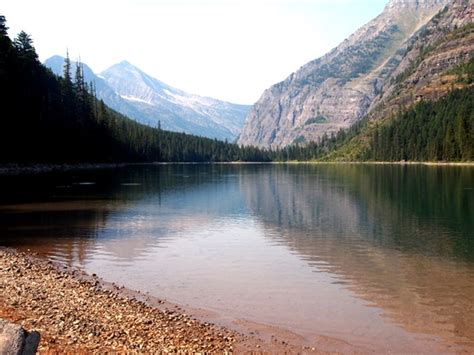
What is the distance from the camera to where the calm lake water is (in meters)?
23.5

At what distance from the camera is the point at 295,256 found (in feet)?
125

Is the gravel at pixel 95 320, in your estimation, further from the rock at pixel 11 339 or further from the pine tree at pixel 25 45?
the pine tree at pixel 25 45

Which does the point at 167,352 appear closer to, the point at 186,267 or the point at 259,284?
the point at 259,284

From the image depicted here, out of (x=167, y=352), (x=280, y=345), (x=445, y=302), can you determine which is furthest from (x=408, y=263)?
(x=167, y=352)

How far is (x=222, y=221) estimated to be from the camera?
59062 millimetres

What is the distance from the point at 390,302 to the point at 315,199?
2199 inches

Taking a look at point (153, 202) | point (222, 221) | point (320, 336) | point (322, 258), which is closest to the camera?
point (320, 336)

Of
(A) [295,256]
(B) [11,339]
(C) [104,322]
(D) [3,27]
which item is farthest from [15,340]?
(D) [3,27]

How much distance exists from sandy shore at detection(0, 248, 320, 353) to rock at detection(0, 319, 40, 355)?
6.72 metres

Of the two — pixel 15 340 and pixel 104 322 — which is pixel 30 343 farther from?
pixel 104 322

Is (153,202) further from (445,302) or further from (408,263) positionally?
(445,302)

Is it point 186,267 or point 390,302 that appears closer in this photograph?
point 390,302

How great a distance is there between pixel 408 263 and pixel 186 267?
54.6ft

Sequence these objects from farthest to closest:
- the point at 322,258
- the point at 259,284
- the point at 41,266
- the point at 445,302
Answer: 1. the point at 322,258
2. the point at 41,266
3. the point at 259,284
4. the point at 445,302
